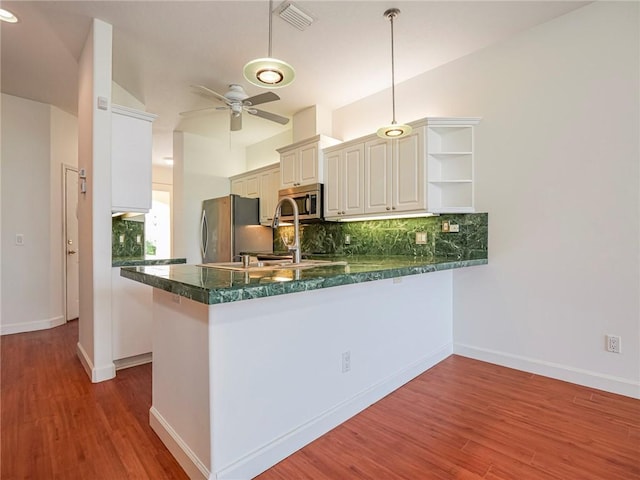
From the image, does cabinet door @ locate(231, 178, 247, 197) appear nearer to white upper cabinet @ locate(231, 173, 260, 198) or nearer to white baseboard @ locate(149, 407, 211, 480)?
white upper cabinet @ locate(231, 173, 260, 198)

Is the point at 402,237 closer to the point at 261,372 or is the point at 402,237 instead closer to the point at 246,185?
the point at 261,372

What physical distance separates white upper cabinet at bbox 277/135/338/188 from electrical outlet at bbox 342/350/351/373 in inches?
92.6

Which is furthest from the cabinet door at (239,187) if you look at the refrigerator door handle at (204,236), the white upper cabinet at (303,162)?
the white upper cabinet at (303,162)

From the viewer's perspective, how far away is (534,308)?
2.75 meters

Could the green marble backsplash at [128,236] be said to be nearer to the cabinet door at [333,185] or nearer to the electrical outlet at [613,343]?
the cabinet door at [333,185]

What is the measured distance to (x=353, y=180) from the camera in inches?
141

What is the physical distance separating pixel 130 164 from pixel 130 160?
3 centimetres

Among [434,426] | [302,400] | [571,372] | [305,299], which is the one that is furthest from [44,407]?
[571,372]

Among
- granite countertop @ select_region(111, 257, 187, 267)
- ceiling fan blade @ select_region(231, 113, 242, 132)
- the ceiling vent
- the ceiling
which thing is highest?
the ceiling

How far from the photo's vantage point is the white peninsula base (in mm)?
1390

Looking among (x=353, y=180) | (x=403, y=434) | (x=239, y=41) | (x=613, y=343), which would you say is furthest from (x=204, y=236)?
(x=613, y=343)

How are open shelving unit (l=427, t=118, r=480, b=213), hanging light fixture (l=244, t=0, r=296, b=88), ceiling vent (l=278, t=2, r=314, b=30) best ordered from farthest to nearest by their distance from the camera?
open shelving unit (l=427, t=118, r=480, b=213) < ceiling vent (l=278, t=2, r=314, b=30) < hanging light fixture (l=244, t=0, r=296, b=88)

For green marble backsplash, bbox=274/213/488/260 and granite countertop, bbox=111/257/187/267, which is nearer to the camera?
granite countertop, bbox=111/257/187/267

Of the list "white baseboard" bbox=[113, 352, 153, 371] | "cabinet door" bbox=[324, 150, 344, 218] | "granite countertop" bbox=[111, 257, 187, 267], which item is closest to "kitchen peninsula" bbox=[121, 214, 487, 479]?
"granite countertop" bbox=[111, 257, 187, 267]
